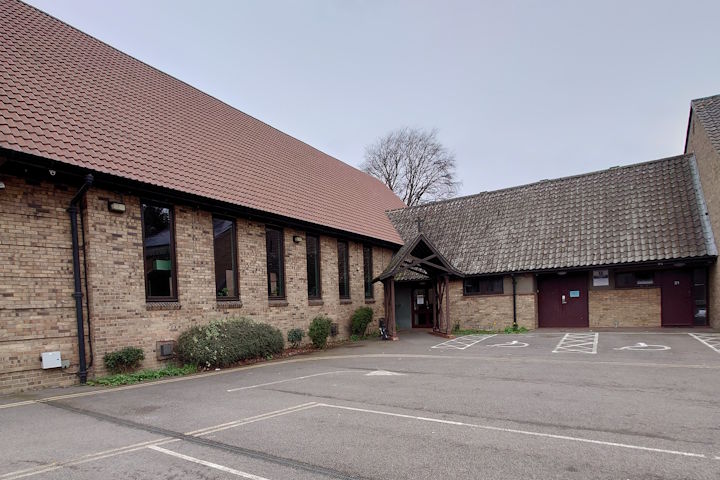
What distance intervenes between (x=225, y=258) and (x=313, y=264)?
170 inches

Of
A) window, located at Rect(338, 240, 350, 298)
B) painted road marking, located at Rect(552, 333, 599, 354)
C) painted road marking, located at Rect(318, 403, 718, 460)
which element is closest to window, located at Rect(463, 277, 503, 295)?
painted road marking, located at Rect(552, 333, 599, 354)

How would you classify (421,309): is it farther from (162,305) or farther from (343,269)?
(162,305)

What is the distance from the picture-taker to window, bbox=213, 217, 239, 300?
12.9 meters

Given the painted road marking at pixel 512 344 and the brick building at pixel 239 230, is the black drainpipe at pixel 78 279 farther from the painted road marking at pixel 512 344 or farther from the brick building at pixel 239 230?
the painted road marking at pixel 512 344

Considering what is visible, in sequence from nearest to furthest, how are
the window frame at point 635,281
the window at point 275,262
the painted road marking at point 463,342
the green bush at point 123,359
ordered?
the green bush at point 123,359
the window at point 275,262
the painted road marking at point 463,342
the window frame at point 635,281

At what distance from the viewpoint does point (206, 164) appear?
1346 cm

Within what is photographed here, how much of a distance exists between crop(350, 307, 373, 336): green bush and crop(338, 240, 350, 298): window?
2.86ft

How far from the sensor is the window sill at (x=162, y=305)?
10.7 metres

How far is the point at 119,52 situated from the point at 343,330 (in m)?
12.1

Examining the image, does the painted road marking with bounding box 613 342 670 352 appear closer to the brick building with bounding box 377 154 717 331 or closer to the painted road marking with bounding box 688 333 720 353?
the painted road marking with bounding box 688 333 720 353

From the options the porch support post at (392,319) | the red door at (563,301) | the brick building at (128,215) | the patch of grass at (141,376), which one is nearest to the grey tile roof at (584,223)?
the red door at (563,301)

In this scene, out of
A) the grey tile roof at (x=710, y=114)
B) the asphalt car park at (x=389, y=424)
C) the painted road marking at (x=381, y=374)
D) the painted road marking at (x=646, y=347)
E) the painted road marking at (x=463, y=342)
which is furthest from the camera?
the grey tile roof at (x=710, y=114)

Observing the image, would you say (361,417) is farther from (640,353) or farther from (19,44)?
(19,44)

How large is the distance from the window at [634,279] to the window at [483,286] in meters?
4.50
